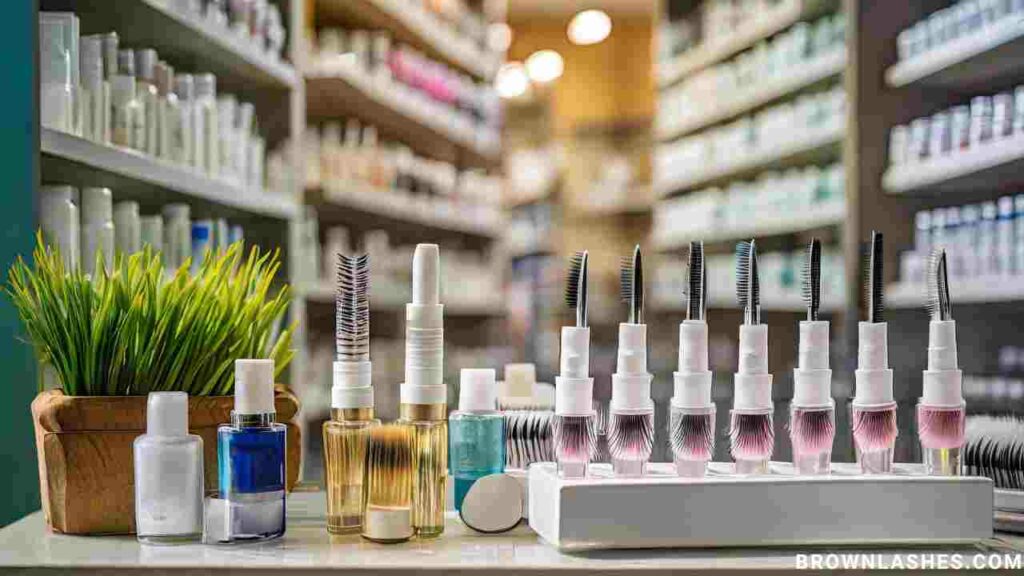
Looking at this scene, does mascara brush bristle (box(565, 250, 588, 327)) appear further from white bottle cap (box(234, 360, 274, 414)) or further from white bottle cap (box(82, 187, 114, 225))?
white bottle cap (box(82, 187, 114, 225))

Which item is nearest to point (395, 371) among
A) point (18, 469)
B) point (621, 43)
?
point (18, 469)

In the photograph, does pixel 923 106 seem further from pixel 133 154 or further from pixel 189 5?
pixel 133 154

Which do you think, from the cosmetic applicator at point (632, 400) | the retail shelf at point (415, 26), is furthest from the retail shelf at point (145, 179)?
the retail shelf at point (415, 26)

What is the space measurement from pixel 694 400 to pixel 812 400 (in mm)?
120

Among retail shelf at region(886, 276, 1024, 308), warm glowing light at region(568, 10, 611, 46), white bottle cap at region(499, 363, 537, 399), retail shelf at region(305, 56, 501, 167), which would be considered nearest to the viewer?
white bottle cap at region(499, 363, 537, 399)

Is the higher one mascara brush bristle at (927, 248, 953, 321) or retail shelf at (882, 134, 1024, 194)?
retail shelf at (882, 134, 1024, 194)

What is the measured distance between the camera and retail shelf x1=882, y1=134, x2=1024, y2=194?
288cm

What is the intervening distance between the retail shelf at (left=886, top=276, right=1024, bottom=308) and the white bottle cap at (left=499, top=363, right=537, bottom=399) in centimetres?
165

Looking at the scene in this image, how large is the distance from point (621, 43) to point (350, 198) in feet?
17.8

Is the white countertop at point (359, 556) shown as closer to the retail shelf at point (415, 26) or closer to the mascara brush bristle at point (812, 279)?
the mascara brush bristle at point (812, 279)

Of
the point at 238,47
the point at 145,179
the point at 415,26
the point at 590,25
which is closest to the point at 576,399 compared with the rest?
the point at 145,179

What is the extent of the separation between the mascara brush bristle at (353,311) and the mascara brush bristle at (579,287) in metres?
0.20

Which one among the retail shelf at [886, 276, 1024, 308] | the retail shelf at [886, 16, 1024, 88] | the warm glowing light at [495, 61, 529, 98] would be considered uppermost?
the warm glowing light at [495, 61, 529, 98]

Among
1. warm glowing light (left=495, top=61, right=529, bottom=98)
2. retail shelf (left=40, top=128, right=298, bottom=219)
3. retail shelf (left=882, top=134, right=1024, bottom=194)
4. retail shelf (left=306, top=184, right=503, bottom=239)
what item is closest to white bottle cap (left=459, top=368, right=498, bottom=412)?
retail shelf (left=40, top=128, right=298, bottom=219)
